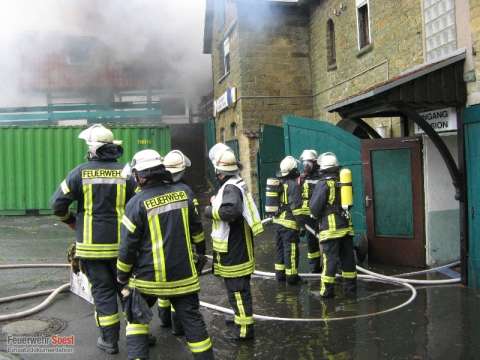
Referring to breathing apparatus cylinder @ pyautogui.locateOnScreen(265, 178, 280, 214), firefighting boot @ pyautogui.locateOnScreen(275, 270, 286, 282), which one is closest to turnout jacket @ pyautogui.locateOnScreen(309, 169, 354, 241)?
breathing apparatus cylinder @ pyautogui.locateOnScreen(265, 178, 280, 214)

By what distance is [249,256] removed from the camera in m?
4.14

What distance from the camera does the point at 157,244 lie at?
3.29 meters

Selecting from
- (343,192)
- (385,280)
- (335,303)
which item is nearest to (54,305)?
(335,303)

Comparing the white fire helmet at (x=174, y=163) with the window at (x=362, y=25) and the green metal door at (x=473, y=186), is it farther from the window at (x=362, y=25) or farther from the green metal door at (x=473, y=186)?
the window at (x=362, y=25)

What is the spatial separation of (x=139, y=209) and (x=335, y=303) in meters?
2.80

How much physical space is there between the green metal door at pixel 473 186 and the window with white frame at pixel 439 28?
978 millimetres

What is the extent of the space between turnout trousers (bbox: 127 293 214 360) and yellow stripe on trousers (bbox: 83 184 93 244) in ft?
3.13

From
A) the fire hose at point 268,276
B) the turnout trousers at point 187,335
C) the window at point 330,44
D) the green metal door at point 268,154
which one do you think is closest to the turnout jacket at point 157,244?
the turnout trousers at point 187,335

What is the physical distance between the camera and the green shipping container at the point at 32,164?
13.6 metres

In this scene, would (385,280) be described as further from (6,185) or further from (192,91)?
(192,91)

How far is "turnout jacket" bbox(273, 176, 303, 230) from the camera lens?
6.00m

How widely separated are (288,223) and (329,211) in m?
0.69

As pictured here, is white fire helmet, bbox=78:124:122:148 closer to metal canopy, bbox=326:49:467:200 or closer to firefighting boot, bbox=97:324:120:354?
firefighting boot, bbox=97:324:120:354

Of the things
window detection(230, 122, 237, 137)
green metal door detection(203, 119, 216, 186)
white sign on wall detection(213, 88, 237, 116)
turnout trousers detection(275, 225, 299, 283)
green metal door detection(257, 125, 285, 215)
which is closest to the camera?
turnout trousers detection(275, 225, 299, 283)
